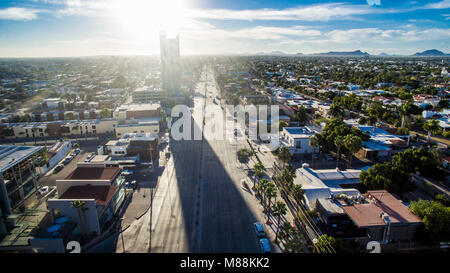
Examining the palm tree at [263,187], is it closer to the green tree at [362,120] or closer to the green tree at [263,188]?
the green tree at [263,188]

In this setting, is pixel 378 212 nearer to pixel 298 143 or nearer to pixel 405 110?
pixel 298 143

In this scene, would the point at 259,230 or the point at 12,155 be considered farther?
the point at 12,155

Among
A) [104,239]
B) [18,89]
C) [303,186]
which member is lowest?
[104,239]

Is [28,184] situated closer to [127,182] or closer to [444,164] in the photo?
[127,182]

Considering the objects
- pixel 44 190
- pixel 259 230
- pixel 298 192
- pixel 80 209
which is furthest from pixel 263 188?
pixel 44 190

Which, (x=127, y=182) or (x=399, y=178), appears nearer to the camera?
(x=399, y=178)

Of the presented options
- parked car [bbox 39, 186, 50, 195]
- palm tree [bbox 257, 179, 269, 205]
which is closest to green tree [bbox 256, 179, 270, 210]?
palm tree [bbox 257, 179, 269, 205]
